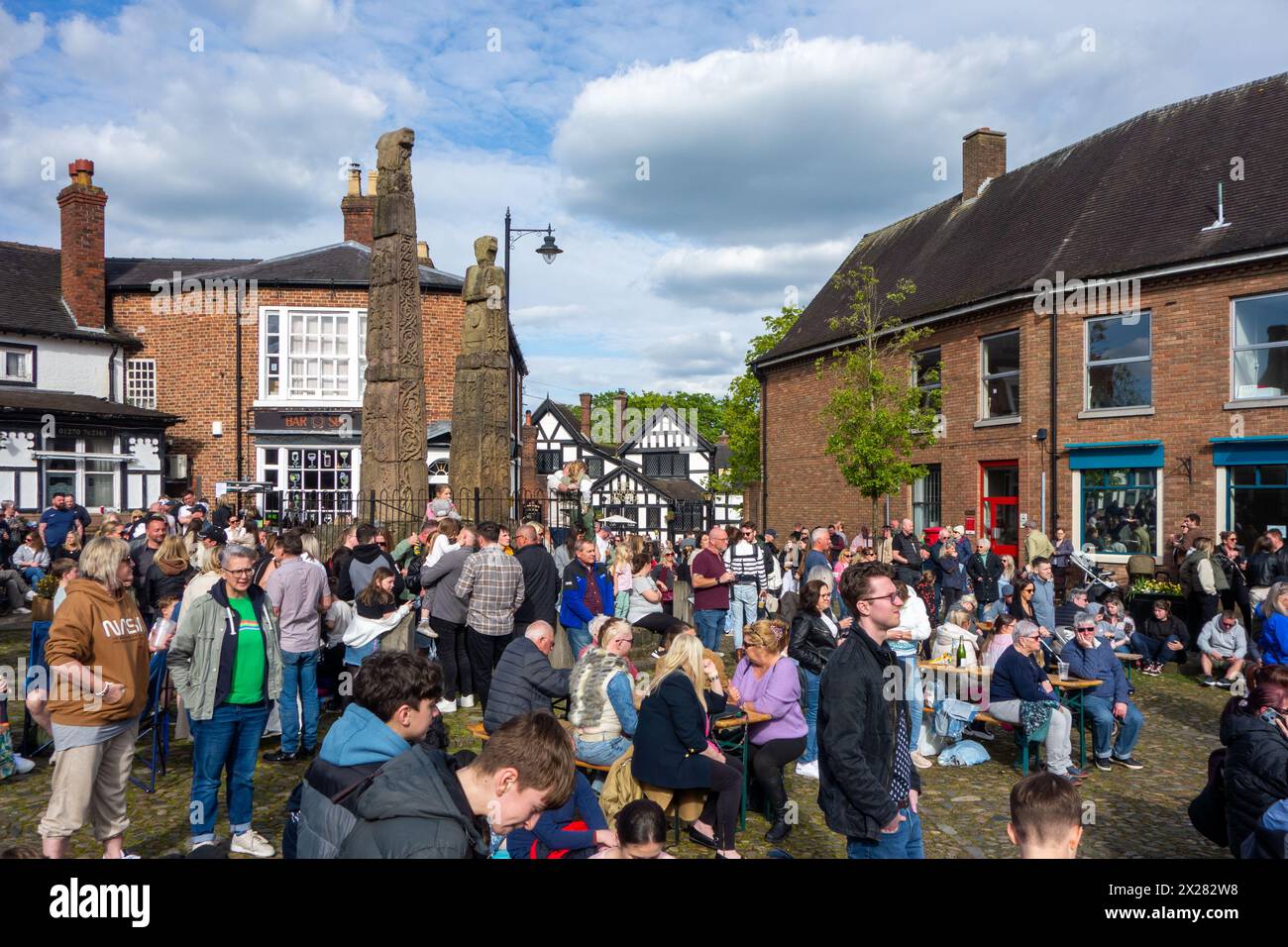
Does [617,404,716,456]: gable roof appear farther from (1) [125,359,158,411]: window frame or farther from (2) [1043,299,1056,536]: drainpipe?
(2) [1043,299,1056,536]: drainpipe

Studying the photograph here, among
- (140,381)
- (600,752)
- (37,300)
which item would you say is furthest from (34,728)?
(37,300)

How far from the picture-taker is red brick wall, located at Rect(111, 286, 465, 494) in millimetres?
26375

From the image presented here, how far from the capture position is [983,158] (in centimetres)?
2805

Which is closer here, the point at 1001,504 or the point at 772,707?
the point at 772,707

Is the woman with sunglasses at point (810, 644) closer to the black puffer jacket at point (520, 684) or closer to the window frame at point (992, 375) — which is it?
the black puffer jacket at point (520, 684)

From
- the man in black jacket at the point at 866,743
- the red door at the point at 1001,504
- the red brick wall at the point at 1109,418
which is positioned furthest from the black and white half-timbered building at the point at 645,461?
the man in black jacket at the point at 866,743

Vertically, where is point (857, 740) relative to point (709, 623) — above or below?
above

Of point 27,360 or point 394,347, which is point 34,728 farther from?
point 27,360

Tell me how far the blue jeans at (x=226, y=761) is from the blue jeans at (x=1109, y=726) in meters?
7.17

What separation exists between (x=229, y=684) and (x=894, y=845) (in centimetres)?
390

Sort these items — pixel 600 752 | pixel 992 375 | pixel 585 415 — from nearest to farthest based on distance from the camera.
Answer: pixel 600 752
pixel 992 375
pixel 585 415

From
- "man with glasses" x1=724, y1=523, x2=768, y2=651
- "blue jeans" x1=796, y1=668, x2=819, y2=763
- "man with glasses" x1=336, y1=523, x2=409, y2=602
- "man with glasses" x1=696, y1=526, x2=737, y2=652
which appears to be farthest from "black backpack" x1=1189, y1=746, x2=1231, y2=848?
"man with glasses" x1=724, y1=523, x2=768, y2=651

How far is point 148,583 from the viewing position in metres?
8.82
